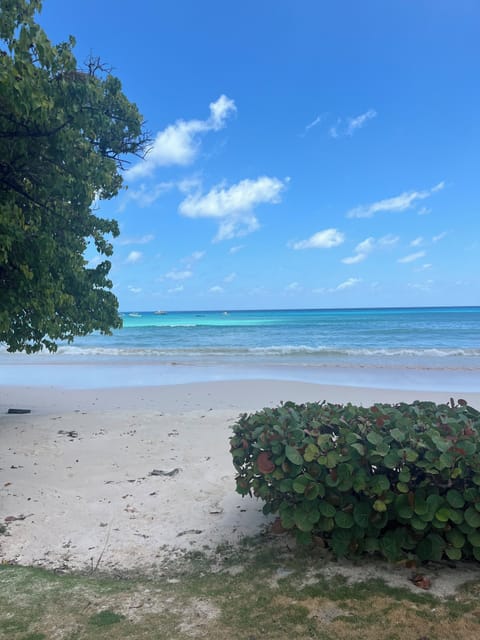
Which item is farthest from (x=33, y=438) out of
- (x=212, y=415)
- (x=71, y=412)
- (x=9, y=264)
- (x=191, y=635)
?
(x=191, y=635)

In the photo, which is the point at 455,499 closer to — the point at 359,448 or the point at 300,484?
the point at 359,448

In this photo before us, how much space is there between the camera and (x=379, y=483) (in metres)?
2.84

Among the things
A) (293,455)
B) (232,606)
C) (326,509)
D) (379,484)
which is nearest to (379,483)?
(379,484)

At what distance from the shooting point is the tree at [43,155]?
3.23m

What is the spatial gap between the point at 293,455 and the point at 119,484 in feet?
→ 9.51

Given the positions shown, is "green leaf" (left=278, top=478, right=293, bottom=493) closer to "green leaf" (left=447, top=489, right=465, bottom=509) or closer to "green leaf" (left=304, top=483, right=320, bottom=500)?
"green leaf" (left=304, top=483, right=320, bottom=500)

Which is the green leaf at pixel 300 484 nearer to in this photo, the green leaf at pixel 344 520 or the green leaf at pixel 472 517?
the green leaf at pixel 344 520

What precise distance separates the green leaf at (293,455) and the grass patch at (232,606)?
0.74 m

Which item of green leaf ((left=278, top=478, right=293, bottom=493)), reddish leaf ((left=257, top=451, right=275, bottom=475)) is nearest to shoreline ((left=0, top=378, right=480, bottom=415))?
reddish leaf ((left=257, top=451, right=275, bottom=475))

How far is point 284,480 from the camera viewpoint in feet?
10.0

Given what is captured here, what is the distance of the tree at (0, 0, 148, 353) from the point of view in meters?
3.23

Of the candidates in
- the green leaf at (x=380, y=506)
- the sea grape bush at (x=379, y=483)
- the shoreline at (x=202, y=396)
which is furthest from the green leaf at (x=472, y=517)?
the shoreline at (x=202, y=396)

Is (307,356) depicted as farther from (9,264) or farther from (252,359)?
(9,264)

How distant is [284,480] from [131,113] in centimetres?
432
